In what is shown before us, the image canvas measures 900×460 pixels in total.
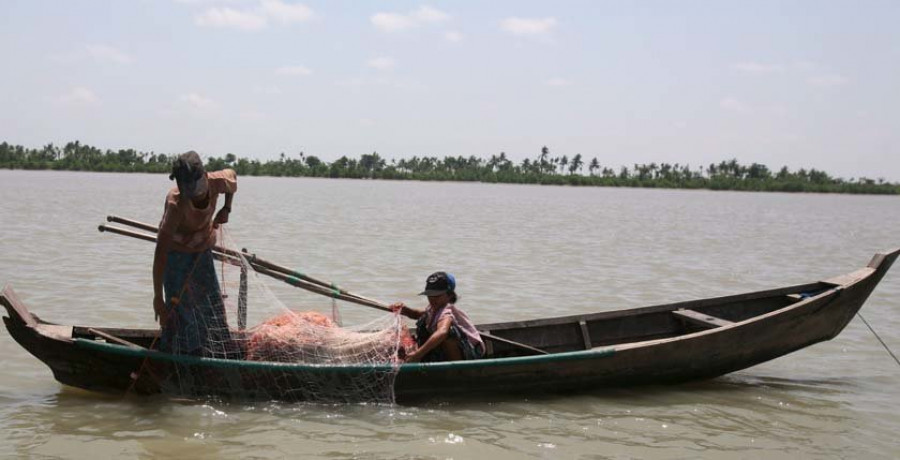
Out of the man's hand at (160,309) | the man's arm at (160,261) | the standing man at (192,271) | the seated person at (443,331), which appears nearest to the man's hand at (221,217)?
the standing man at (192,271)

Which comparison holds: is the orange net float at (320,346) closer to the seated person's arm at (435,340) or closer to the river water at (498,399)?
the seated person's arm at (435,340)

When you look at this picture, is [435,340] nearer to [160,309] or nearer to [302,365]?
[302,365]

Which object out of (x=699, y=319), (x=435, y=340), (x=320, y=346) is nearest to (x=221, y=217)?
(x=320, y=346)

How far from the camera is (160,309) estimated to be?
545cm

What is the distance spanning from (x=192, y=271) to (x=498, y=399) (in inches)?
92.6

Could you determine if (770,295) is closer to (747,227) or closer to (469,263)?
(469,263)

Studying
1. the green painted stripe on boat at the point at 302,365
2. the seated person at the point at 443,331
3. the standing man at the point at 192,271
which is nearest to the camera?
the standing man at the point at 192,271

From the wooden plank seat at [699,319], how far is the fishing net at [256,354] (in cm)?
234

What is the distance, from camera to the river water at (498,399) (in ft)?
17.7

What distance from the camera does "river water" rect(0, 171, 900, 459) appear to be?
213 inches

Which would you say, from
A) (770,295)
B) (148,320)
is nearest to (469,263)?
(148,320)

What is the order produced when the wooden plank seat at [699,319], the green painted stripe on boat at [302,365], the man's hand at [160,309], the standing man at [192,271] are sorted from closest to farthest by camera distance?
1. the standing man at [192,271]
2. the man's hand at [160,309]
3. the green painted stripe on boat at [302,365]
4. the wooden plank seat at [699,319]

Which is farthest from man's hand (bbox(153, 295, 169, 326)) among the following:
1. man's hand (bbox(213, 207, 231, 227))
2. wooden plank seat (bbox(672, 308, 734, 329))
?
wooden plank seat (bbox(672, 308, 734, 329))

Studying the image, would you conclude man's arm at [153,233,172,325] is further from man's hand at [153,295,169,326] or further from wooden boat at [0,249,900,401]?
wooden boat at [0,249,900,401]
